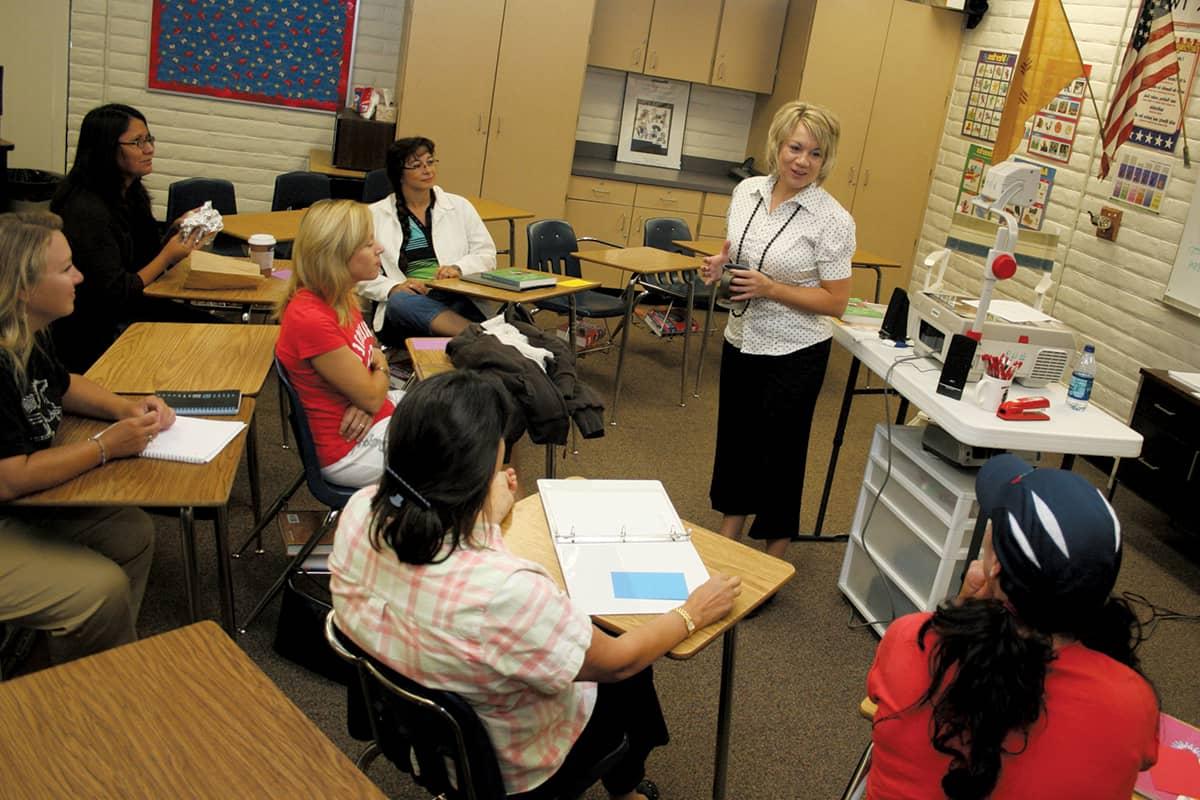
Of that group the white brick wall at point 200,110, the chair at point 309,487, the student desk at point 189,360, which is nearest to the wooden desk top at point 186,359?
the student desk at point 189,360

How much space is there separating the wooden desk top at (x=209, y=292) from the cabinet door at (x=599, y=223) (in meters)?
3.30

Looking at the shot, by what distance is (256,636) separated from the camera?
2.95m

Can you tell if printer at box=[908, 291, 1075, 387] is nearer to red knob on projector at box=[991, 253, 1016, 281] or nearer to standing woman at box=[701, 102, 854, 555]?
red knob on projector at box=[991, 253, 1016, 281]

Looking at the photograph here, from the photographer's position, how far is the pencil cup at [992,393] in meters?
2.93

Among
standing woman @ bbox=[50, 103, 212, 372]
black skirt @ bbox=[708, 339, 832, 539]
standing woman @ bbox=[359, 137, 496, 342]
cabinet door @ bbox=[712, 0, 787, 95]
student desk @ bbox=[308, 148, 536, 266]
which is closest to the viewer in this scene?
black skirt @ bbox=[708, 339, 832, 539]

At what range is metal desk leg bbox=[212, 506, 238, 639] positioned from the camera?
234 cm

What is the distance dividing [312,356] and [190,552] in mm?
639

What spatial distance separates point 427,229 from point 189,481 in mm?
2411

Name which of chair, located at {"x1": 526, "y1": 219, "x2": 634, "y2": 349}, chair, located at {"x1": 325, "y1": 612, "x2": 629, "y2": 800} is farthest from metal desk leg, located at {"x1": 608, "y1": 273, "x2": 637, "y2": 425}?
chair, located at {"x1": 325, "y1": 612, "x2": 629, "y2": 800}

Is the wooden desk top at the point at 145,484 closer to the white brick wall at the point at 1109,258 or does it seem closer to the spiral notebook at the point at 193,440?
the spiral notebook at the point at 193,440

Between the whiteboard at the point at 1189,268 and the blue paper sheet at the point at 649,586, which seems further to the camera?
the whiteboard at the point at 1189,268

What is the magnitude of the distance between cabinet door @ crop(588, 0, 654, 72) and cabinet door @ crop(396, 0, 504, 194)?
746 millimetres

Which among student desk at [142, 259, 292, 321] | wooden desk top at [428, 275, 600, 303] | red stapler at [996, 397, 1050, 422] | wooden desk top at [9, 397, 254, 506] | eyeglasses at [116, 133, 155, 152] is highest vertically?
eyeglasses at [116, 133, 155, 152]

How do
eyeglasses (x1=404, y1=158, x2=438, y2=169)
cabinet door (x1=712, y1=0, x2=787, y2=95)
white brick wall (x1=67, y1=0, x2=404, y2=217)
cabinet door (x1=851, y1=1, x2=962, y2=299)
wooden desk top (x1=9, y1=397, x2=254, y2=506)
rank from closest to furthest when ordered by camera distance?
wooden desk top (x1=9, y1=397, x2=254, y2=506)
eyeglasses (x1=404, y1=158, x2=438, y2=169)
white brick wall (x1=67, y1=0, x2=404, y2=217)
cabinet door (x1=851, y1=1, x2=962, y2=299)
cabinet door (x1=712, y1=0, x2=787, y2=95)
